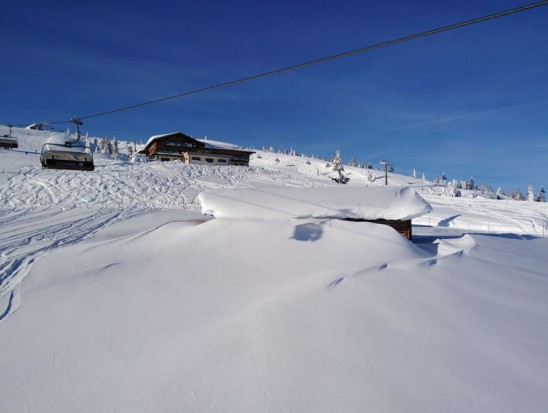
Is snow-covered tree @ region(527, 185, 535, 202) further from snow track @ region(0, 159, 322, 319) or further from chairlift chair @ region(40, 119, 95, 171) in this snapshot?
chairlift chair @ region(40, 119, 95, 171)

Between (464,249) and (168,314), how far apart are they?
8760 millimetres

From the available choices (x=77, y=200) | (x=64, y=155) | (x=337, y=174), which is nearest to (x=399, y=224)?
(x=64, y=155)

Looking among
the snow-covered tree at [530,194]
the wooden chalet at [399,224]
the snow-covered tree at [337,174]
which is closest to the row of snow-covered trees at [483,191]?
the snow-covered tree at [530,194]

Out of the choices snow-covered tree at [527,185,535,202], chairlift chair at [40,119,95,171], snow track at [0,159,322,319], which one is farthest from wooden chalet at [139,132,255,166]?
snow-covered tree at [527,185,535,202]

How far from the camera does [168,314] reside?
21.8ft

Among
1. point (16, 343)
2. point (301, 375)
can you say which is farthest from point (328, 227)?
point (16, 343)

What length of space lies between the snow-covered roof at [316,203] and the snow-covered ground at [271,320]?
9cm

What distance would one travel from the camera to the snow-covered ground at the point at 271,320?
4.55 metres

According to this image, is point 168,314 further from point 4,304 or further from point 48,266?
point 48,266

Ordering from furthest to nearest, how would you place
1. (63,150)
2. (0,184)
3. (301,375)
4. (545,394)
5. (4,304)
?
(0,184) → (63,150) → (4,304) → (301,375) → (545,394)

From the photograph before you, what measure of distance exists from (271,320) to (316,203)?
5.83m

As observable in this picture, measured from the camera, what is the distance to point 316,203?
11359mm

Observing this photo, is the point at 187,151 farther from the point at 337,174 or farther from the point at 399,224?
the point at 399,224

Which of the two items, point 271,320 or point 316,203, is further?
point 316,203
